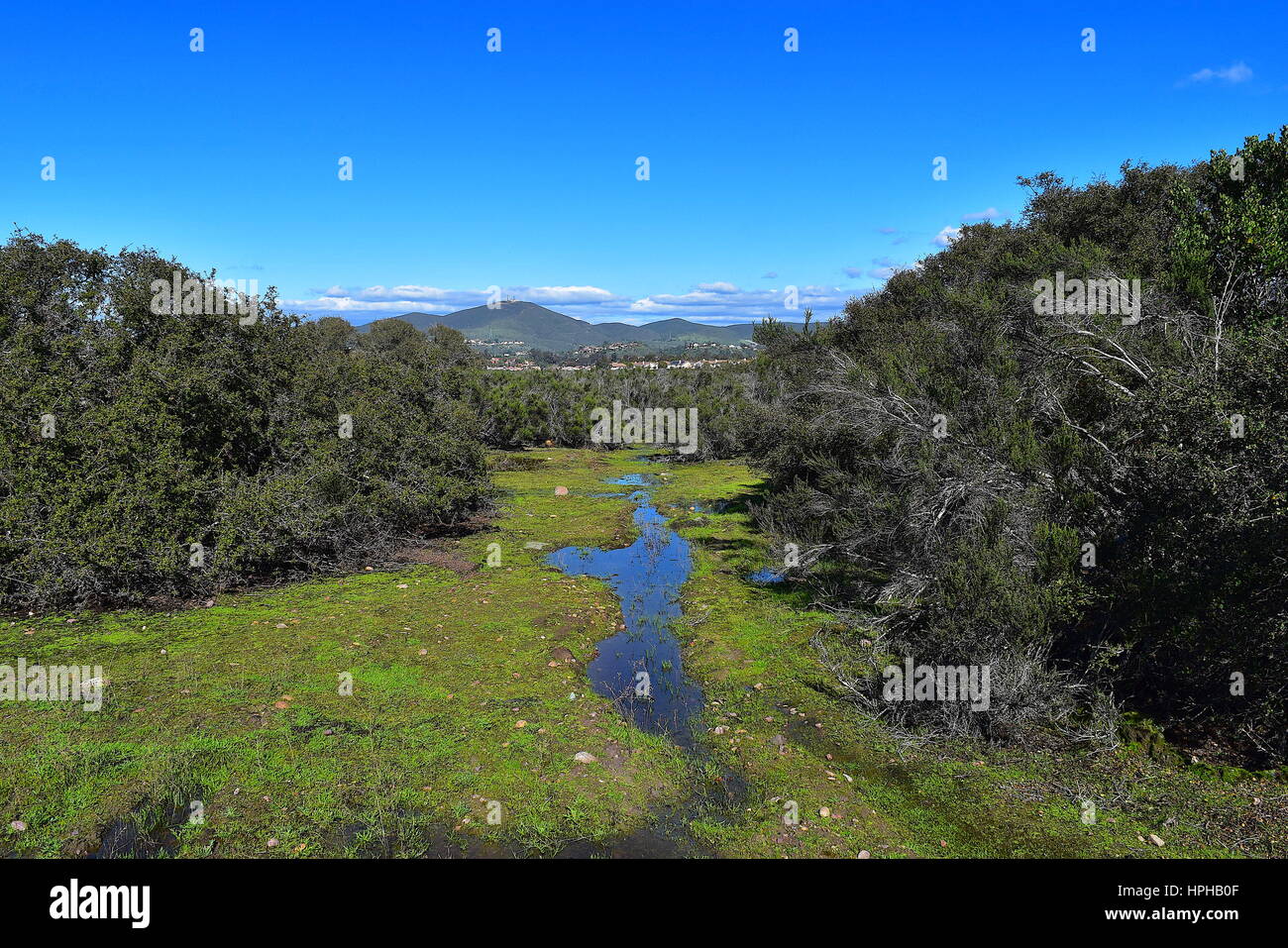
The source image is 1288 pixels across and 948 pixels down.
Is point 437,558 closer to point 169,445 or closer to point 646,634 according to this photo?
point 169,445

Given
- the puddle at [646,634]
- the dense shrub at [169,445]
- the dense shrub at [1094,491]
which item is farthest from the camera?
the dense shrub at [169,445]

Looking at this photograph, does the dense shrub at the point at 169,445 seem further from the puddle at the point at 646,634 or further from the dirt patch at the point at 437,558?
the puddle at the point at 646,634

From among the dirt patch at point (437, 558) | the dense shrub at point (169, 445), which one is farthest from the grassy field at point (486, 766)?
the dirt patch at point (437, 558)

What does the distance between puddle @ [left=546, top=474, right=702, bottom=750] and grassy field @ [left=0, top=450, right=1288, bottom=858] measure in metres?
0.36

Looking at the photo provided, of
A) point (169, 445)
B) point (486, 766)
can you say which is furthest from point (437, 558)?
point (486, 766)

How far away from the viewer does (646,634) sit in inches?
467

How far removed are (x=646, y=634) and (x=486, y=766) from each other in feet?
16.8

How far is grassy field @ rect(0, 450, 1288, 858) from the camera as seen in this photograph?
5.79 metres

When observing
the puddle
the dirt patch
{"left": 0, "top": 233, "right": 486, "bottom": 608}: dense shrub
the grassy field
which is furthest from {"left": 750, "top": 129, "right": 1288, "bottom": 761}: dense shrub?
{"left": 0, "top": 233, "right": 486, "bottom": 608}: dense shrub

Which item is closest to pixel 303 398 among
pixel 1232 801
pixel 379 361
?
pixel 379 361

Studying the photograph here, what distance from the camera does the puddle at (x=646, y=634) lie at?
349 inches

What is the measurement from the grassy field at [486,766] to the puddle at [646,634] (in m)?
0.36

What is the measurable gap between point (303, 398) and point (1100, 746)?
16.0 m
